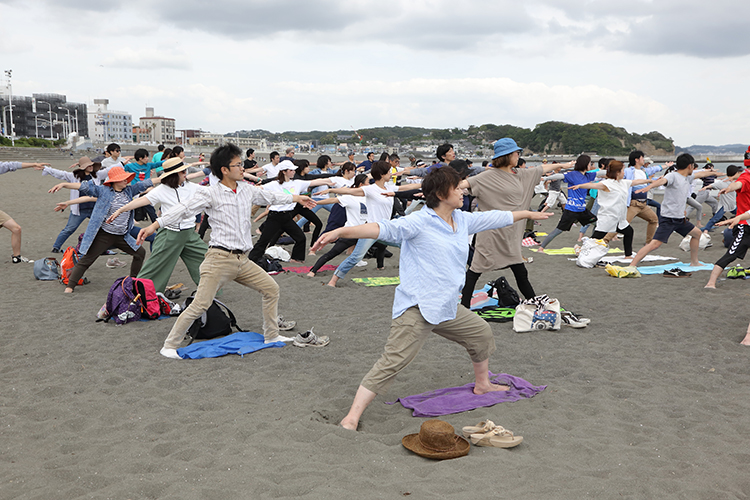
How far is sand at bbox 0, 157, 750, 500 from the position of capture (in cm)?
316

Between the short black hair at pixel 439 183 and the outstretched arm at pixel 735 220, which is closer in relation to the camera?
the short black hair at pixel 439 183

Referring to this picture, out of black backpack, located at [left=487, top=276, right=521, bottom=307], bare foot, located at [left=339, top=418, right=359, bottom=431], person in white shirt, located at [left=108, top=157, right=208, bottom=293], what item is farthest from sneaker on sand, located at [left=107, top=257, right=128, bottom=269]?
bare foot, located at [left=339, top=418, right=359, bottom=431]

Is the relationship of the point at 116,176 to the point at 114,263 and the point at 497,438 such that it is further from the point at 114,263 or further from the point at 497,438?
the point at 497,438

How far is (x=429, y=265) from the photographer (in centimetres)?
375

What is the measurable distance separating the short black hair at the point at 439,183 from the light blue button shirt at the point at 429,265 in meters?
0.11

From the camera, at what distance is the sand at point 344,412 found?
3.16m

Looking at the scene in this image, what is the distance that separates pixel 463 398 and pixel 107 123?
177404 mm

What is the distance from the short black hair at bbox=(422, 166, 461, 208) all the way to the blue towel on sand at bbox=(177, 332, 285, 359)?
279 cm

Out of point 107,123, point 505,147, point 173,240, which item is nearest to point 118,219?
point 173,240

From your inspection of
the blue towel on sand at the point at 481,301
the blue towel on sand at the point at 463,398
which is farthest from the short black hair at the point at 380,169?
the blue towel on sand at the point at 463,398

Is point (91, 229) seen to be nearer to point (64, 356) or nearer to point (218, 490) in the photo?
point (64, 356)

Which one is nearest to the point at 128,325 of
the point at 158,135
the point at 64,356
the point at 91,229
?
the point at 64,356

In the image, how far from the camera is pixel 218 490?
3.06 metres

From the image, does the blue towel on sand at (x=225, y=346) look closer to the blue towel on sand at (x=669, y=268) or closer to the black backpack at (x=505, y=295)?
the black backpack at (x=505, y=295)
